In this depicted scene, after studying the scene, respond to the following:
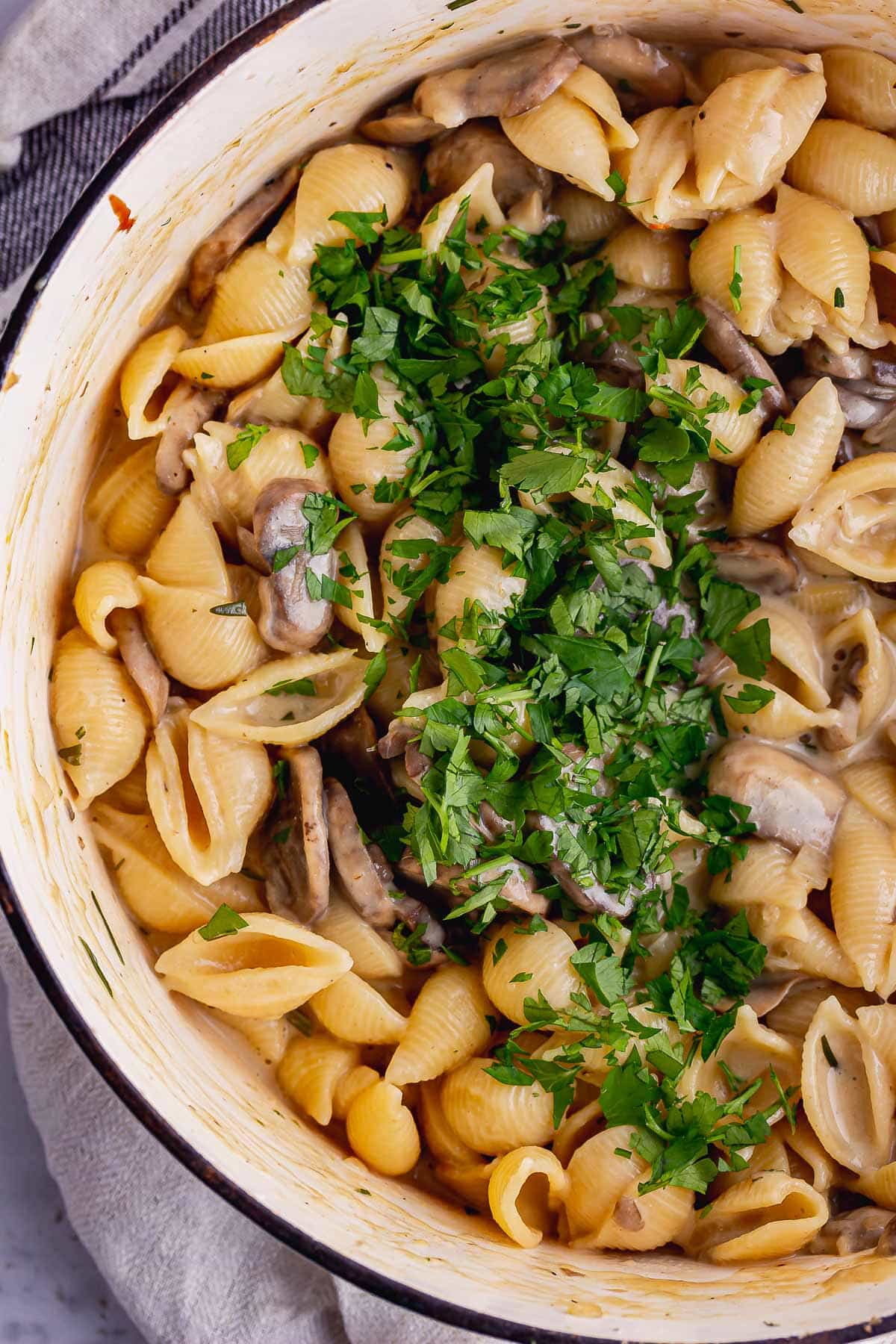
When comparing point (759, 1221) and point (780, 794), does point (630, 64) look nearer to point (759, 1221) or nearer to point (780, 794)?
point (780, 794)

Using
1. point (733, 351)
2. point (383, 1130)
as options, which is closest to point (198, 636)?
point (383, 1130)

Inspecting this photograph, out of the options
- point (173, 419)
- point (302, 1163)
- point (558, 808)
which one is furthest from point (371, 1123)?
point (173, 419)

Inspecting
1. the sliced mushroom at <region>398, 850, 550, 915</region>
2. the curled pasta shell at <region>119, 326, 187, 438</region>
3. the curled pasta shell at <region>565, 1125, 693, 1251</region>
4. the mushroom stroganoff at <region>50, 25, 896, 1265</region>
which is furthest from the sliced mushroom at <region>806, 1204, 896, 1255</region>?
the curled pasta shell at <region>119, 326, 187, 438</region>

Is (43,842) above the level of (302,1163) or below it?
above

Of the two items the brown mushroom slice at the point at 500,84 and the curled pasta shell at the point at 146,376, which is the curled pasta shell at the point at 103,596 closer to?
the curled pasta shell at the point at 146,376

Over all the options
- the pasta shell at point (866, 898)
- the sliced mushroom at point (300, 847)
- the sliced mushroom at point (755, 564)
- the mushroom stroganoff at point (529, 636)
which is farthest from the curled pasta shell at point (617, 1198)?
the sliced mushroom at point (755, 564)

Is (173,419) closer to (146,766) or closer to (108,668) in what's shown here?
(108,668)

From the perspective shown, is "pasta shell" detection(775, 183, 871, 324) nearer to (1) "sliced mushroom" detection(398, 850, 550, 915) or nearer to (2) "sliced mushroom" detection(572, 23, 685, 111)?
(2) "sliced mushroom" detection(572, 23, 685, 111)
